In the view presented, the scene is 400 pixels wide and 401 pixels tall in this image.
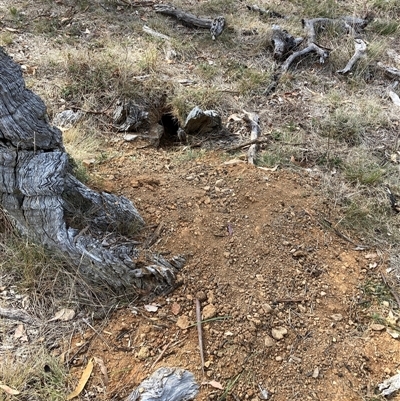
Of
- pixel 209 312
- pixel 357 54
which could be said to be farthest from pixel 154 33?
pixel 209 312

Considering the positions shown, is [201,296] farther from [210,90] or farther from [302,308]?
[210,90]

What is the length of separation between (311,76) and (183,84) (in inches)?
66.2

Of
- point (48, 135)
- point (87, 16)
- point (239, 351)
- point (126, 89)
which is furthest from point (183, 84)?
point (239, 351)

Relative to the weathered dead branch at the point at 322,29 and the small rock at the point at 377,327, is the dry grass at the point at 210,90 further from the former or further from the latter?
the small rock at the point at 377,327

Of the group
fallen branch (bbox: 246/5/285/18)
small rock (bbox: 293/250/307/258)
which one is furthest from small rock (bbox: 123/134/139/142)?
fallen branch (bbox: 246/5/285/18)

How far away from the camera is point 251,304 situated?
2354mm

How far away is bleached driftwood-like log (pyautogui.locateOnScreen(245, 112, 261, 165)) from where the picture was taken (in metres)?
3.71

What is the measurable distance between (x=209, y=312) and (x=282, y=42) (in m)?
4.42

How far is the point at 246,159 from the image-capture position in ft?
12.2

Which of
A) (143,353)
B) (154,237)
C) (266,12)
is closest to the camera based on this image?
(143,353)

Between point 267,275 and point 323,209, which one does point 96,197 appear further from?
point 323,209

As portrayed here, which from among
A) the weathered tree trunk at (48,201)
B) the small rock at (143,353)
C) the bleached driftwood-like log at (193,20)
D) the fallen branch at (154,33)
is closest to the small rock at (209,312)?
the weathered tree trunk at (48,201)

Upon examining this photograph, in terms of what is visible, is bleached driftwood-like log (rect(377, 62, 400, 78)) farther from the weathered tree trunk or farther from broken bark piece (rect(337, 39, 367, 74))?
the weathered tree trunk

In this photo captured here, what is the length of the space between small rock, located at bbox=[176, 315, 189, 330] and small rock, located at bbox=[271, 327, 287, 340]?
18.3 inches
